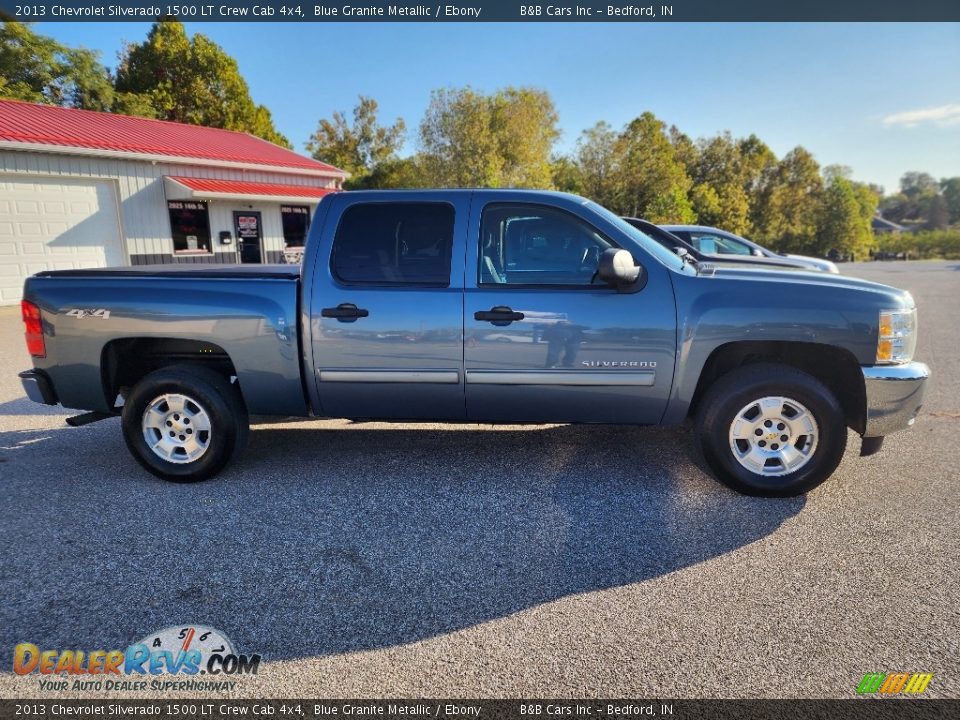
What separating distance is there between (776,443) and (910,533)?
818 mm

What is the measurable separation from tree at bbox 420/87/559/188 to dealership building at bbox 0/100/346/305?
12928mm

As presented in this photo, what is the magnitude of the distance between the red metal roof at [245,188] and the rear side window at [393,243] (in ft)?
43.1

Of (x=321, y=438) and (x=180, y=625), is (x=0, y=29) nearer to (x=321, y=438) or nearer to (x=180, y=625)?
(x=321, y=438)

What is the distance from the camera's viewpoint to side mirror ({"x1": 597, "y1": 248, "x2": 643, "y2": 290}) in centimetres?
362

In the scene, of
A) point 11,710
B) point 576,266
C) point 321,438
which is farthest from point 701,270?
point 11,710

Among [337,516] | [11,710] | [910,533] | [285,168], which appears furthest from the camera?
[285,168]

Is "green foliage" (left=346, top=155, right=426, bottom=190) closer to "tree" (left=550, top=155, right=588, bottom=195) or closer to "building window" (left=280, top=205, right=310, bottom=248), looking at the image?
"tree" (left=550, top=155, right=588, bottom=195)

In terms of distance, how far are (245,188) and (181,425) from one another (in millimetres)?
16727

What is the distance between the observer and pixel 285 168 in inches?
811

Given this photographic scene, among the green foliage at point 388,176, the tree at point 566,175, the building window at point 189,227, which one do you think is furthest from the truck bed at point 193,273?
the green foliage at point 388,176

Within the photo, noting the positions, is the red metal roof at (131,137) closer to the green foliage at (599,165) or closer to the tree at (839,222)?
the green foliage at (599,165)

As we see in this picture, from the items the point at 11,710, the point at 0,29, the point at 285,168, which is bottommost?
the point at 11,710

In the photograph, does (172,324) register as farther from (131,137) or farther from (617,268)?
(131,137)

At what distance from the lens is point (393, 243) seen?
411 cm
